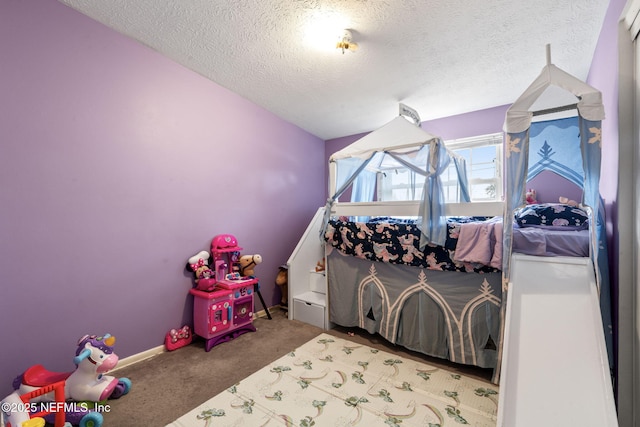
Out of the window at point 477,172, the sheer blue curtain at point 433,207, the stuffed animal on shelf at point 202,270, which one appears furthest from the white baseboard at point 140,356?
the window at point 477,172

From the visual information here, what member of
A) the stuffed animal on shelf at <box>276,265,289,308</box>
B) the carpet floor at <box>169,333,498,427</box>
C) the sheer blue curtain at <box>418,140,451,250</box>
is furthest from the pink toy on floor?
the sheer blue curtain at <box>418,140,451,250</box>

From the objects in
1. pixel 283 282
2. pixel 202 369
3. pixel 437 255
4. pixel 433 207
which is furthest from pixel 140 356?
pixel 433 207

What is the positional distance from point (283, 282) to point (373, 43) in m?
2.82

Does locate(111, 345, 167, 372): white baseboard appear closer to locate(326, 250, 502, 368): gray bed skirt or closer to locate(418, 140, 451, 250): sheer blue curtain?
locate(326, 250, 502, 368): gray bed skirt

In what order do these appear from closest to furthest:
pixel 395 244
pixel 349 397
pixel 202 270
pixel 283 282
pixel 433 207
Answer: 1. pixel 349 397
2. pixel 433 207
3. pixel 395 244
4. pixel 202 270
5. pixel 283 282

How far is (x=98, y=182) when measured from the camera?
2.10 meters

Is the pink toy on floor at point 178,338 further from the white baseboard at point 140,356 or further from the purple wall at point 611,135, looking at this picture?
the purple wall at point 611,135

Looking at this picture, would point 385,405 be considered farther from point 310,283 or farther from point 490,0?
point 490,0

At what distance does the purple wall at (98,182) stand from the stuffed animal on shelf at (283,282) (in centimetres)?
81

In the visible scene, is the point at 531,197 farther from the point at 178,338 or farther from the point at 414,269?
the point at 178,338

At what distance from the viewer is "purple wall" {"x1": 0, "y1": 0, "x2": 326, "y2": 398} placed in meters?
1.74

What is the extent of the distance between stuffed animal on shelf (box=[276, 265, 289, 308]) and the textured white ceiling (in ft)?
7.11

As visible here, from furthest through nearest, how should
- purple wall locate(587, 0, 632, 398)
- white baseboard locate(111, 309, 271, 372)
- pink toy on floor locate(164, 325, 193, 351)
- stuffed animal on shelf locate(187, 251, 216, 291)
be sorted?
stuffed animal on shelf locate(187, 251, 216, 291), pink toy on floor locate(164, 325, 193, 351), white baseboard locate(111, 309, 271, 372), purple wall locate(587, 0, 632, 398)

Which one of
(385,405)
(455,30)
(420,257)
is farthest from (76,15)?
(385,405)
